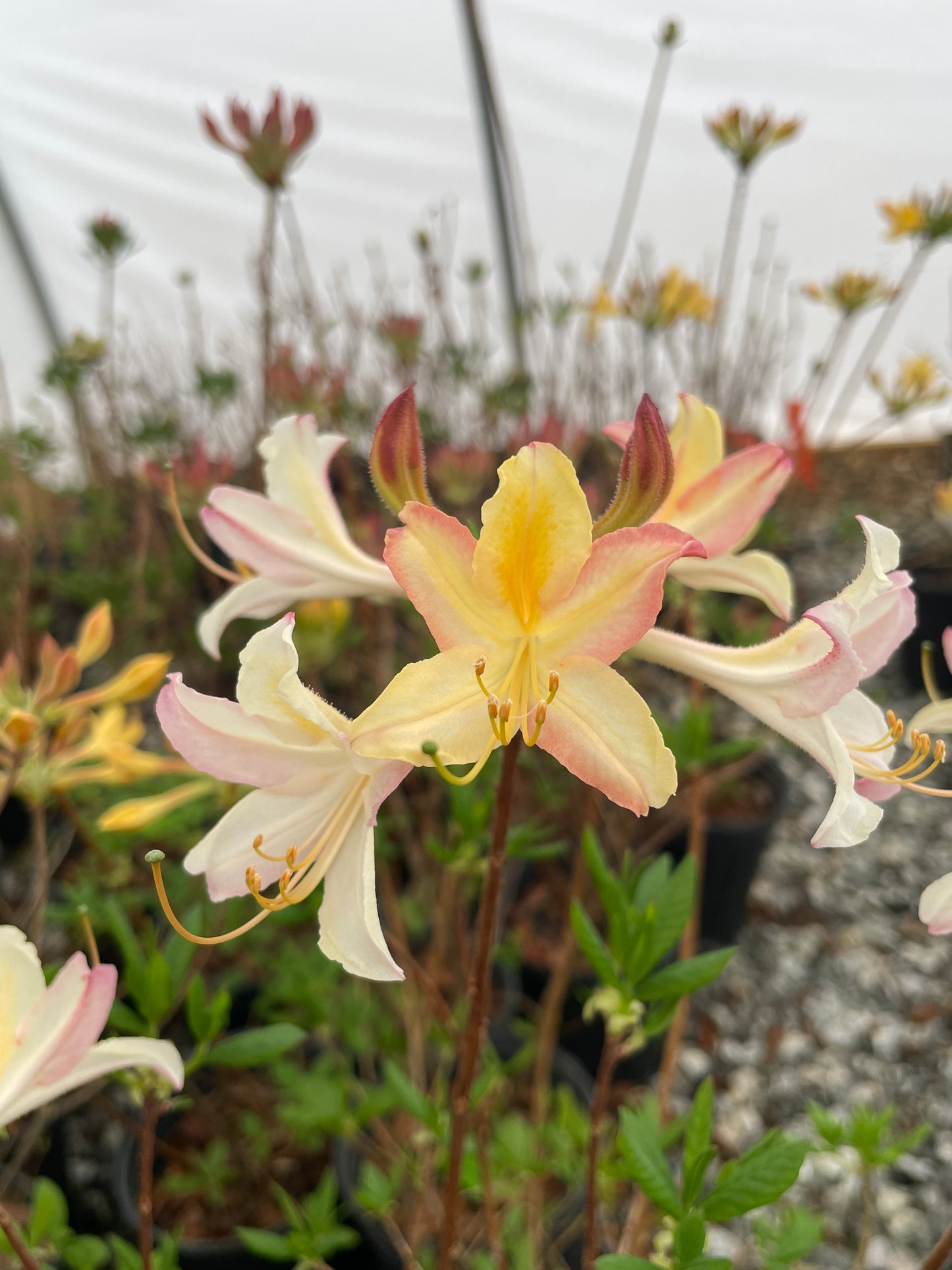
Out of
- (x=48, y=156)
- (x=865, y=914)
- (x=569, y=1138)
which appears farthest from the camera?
(x=48, y=156)

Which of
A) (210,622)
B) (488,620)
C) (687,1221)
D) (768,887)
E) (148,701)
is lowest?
(768,887)

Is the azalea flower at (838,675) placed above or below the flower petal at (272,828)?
above

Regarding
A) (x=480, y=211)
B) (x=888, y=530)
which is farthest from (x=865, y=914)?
(x=480, y=211)

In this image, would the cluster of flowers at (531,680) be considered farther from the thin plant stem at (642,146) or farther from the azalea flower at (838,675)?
the thin plant stem at (642,146)

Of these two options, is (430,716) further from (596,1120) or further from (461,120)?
(461,120)

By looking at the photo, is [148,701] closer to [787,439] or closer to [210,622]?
[210,622]

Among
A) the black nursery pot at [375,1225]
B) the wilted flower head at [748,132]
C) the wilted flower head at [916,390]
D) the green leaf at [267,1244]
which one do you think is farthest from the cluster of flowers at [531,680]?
the wilted flower head at [916,390]

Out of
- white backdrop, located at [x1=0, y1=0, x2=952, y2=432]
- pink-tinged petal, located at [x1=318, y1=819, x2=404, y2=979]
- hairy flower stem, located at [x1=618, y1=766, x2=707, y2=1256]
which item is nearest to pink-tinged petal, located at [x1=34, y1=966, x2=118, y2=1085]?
pink-tinged petal, located at [x1=318, y1=819, x2=404, y2=979]
